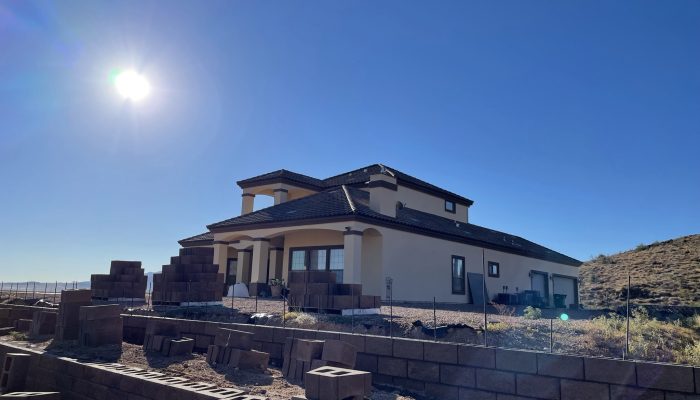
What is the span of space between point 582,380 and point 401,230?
655 inches

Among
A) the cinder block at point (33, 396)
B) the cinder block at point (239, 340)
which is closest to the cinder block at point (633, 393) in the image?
the cinder block at point (239, 340)

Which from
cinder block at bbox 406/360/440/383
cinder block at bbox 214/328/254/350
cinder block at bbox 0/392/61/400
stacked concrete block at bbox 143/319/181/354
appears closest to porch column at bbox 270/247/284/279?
stacked concrete block at bbox 143/319/181/354

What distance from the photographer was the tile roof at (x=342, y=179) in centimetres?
2772

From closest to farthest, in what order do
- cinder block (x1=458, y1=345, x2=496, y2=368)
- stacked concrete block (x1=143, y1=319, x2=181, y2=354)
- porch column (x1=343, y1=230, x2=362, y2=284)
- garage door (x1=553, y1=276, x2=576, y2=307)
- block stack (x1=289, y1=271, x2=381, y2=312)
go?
cinder block (x1=458, y1=345, x2=496, y2=368) < stacked concrete block (x1=143, y1=319, x2=181, y2=354) < block stack (x1=289, y1=271, x2=381, y2=312) < porch column (x1=343, y1=230, x2=362, y2=284) < garage door (x1=553, y1=276, x2=576, y2=307)

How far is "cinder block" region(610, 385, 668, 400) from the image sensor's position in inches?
212

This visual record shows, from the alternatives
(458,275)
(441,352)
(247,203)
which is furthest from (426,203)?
(441,352)

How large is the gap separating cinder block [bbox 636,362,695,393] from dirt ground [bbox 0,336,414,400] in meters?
3.07

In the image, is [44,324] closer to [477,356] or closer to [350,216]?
[350,216]

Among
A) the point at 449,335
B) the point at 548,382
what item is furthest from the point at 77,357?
the point at 548,382

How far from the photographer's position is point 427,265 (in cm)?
2389

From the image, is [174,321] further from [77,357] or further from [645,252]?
[645,252]

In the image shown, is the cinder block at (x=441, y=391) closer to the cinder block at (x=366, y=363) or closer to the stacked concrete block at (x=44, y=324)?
the cinder block at (x=366, y=363)

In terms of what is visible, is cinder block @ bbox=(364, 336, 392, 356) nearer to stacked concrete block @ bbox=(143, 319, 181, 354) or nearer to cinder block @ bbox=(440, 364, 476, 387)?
cinder block @ bbox=(440, 364, 476, 387)

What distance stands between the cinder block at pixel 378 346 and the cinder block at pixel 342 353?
1.60ft
